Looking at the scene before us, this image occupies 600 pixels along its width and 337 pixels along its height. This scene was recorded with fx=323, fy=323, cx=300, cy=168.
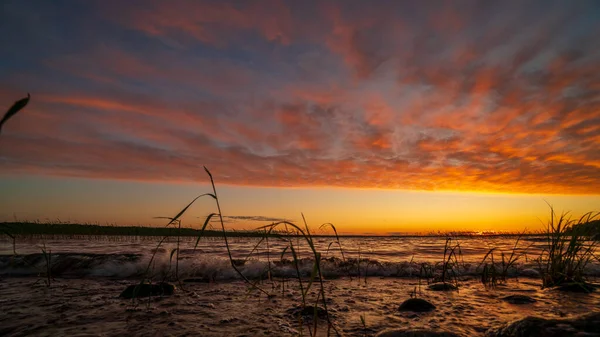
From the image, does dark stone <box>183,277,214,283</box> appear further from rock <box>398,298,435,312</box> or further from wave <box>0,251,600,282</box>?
rock <box>398,298,435,312</box>

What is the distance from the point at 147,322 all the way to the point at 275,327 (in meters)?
1.58

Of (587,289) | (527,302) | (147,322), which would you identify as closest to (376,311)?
(527,302)

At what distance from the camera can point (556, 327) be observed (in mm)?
2740

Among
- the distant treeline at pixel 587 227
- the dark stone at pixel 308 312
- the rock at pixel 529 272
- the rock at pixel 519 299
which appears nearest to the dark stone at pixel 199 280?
the dark stone at pixel 308 312

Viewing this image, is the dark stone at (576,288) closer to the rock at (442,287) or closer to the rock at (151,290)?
the rock at (442,287)

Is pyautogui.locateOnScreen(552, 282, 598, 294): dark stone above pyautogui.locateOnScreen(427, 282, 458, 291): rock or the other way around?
above

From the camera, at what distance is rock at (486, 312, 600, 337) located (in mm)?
2607

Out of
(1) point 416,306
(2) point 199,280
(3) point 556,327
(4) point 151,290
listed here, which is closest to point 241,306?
(4) point 151,290

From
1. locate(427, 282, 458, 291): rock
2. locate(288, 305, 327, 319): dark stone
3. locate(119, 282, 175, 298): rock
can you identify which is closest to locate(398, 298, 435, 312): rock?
locate(288, 305, 327, 319): dark stone

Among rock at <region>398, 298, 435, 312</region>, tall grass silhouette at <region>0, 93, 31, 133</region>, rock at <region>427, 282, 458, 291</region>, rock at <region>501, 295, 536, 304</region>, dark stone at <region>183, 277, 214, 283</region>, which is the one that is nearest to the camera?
tall grass silhouette at <region>0, 93, 31, 133</region>

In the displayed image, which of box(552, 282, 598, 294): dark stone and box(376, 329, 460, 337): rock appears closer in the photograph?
box(376, 329, 460, 337): rock

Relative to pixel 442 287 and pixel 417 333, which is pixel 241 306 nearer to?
pixel 417 333

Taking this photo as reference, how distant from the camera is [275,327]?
12.3 ft

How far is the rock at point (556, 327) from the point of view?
8.55ft
